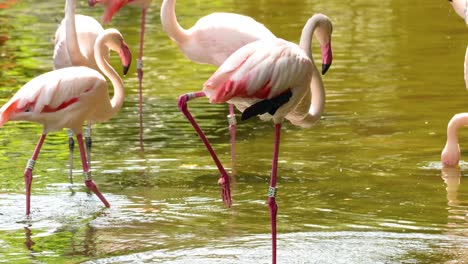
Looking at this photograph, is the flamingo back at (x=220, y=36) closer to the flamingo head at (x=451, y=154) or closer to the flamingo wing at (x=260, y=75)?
the flamingo head at (x=451, y=154)

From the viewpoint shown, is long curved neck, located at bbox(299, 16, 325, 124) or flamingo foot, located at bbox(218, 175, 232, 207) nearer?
long curved neck, located at bbox(299, 16, 325, 124)

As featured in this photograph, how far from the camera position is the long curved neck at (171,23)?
8484 millimetres

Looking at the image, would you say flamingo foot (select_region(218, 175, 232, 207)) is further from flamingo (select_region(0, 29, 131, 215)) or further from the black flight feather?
flamingo (select_region(0, 29, 131, 215))

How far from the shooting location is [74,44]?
309 inches

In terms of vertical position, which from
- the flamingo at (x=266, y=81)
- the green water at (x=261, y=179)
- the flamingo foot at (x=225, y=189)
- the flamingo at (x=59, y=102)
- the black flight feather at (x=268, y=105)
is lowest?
the green water at (x=261, y=179)

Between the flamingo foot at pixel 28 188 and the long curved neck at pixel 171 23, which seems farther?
the long curved neck at pixel 171 23

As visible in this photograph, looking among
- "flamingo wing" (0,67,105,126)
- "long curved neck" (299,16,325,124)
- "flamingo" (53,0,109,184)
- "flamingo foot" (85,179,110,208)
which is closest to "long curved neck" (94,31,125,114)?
"flamingo" (53,0,109,184)

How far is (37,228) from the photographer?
659 centimetres

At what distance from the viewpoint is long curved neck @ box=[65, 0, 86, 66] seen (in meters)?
7.75

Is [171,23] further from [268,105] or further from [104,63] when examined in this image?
[268,105]

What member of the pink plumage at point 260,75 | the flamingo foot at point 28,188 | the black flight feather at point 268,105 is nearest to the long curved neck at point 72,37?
the flamingo foot at point 28,188

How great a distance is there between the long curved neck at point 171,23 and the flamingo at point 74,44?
48 cm

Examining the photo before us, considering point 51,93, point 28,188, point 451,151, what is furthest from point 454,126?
point 28,188

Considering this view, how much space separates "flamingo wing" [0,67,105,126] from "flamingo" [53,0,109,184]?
781 millimetres
